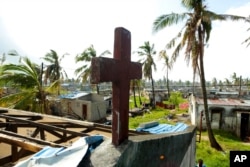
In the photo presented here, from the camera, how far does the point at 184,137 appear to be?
4.55 metres

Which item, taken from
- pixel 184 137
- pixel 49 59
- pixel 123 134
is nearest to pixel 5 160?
pixel 123 134

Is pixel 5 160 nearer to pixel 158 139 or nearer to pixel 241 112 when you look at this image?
pixel 158 139

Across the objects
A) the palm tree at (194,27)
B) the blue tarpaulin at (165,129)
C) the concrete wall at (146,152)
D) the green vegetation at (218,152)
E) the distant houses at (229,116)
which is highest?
the palm tree at (194,27)

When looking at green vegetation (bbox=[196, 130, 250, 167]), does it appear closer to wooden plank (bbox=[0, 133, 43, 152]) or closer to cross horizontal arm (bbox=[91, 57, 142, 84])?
wooden plank (bbox=[0, 133, 43, 152])

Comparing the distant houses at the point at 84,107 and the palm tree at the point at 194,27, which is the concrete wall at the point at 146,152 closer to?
the palm tree at the point at 194,27

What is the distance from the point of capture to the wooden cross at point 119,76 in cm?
247

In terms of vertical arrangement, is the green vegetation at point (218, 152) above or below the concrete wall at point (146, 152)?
below

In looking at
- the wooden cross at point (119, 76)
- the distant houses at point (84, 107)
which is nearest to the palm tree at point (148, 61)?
the distant houses at point (84, 107)

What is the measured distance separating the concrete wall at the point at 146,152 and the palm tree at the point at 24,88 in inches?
366

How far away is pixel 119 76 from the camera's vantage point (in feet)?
8.89

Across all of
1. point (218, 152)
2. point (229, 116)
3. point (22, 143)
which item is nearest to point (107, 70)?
point (22, 143)

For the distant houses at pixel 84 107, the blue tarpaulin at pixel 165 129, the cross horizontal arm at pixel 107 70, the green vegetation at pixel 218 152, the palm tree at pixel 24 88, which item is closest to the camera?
the cross horizontal arm at pixel 107 70

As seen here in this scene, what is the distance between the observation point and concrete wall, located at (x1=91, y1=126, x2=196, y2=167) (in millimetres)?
2565

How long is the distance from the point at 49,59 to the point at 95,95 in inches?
290
